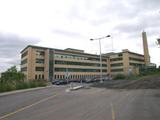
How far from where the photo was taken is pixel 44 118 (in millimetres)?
9789

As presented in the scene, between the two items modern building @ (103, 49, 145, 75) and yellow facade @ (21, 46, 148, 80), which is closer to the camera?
yellow facade @ (21, 46, 148, 80)

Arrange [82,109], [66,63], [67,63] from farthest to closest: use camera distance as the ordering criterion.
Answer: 1. [67,63]
2. [66,63]
3. [82,109]

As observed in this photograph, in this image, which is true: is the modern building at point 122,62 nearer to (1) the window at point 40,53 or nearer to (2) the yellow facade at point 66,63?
(2) the yellow facade at point 66,63

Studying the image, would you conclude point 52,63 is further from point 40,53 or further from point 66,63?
point 66,63

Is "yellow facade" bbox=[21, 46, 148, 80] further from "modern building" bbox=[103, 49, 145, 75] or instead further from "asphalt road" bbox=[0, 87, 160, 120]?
"asphalt road" bbox=[0, 87, 160, 120]

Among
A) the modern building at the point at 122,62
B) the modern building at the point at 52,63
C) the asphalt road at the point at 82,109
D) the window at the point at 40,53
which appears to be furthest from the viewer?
the modern building at the point at 122,62

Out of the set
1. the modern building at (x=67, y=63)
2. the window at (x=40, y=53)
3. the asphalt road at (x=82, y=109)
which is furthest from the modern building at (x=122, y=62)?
the asphalt road at (x=82, y=109)

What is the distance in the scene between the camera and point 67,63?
97750 millimetres

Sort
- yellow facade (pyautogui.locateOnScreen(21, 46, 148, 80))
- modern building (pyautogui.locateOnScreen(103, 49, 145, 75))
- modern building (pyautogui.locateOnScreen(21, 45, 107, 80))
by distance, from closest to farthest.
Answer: modern building (pyautogui.locateOnScreen(21, 45, 107, 80))
yellow facade (pyautogui.locateOnScreen(21, 46, 148, 80))
modern building (pyautogui.locateOnScreen(103, 49, 145, 75))

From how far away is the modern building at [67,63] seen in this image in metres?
87.7

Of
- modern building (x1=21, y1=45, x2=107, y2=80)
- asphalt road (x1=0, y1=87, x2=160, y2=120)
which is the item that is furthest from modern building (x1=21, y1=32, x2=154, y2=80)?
asphalt road (x1=0, y1=87, x2=160, y2=120)

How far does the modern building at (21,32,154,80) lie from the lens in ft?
288

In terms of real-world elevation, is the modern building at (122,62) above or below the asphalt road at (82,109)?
above

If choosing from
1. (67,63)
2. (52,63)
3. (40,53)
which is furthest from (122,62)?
(40,53)
